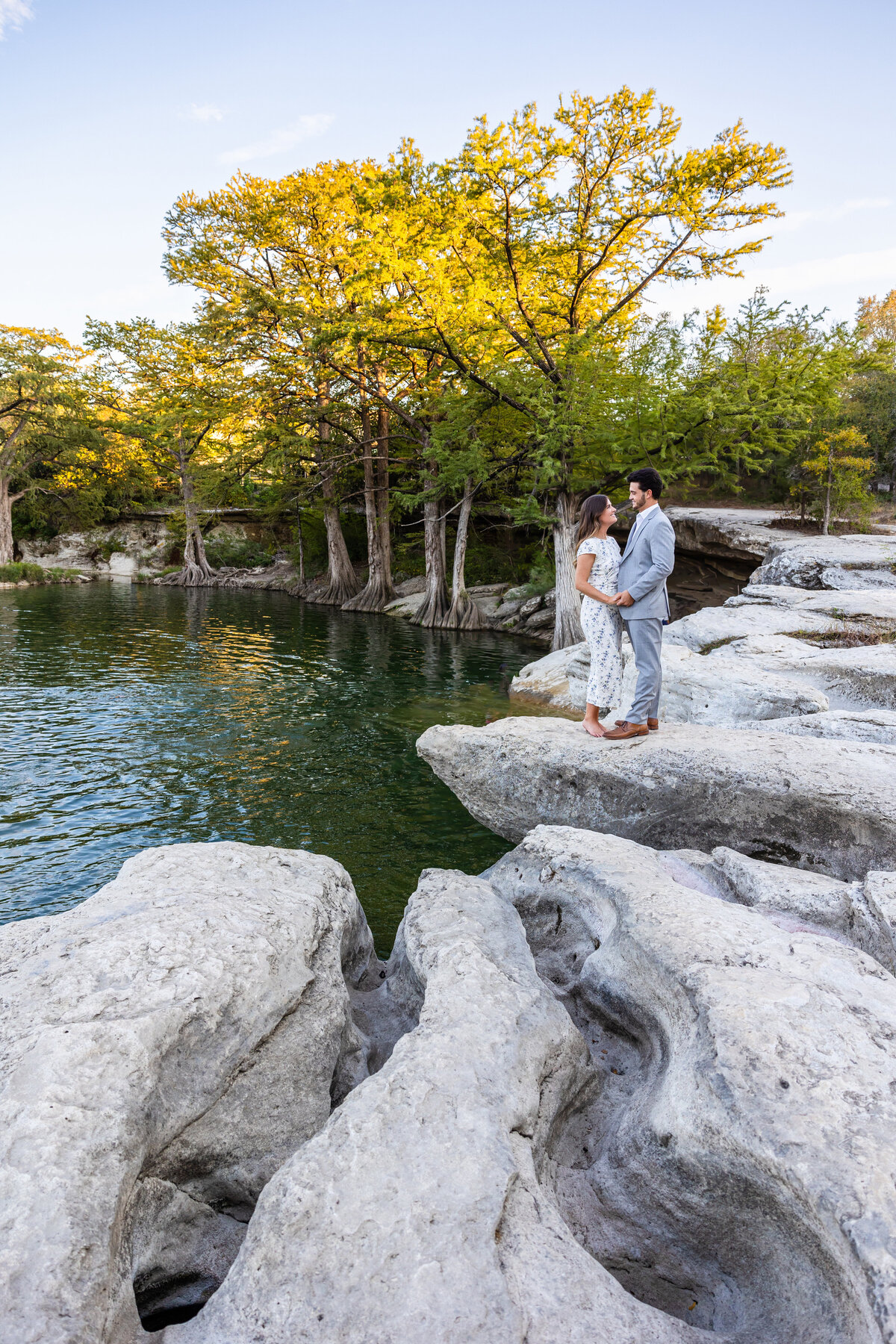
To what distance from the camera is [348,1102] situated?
109 inches

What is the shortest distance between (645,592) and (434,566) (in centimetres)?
2277

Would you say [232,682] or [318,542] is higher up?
[318,542]

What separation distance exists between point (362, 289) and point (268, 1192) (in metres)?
22.3

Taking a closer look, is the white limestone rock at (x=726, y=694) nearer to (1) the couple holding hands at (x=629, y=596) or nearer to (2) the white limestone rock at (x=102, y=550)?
(1) the couple holding hands at (x=629, y=596)

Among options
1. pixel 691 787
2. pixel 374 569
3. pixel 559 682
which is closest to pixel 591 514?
pixel 691 787

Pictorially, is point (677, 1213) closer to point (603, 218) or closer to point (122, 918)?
point (122, 918)

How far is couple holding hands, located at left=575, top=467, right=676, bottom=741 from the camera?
6523mm

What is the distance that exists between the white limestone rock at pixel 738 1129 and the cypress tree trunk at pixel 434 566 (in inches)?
947

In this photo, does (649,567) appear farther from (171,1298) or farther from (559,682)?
(559,682)

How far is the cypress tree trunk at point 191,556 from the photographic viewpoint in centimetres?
4616

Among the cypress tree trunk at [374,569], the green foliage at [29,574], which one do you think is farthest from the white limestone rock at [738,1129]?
the green foliage at [29,574]

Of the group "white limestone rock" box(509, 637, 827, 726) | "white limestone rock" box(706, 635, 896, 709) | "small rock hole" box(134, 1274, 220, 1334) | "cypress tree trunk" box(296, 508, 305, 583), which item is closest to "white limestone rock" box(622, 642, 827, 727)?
"white limestone rock" box(509, 637, 827, 726)

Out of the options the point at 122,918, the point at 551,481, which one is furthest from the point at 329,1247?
the point at 551,481

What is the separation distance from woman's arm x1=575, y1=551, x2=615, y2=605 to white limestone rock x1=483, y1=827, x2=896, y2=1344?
3.65 meters
